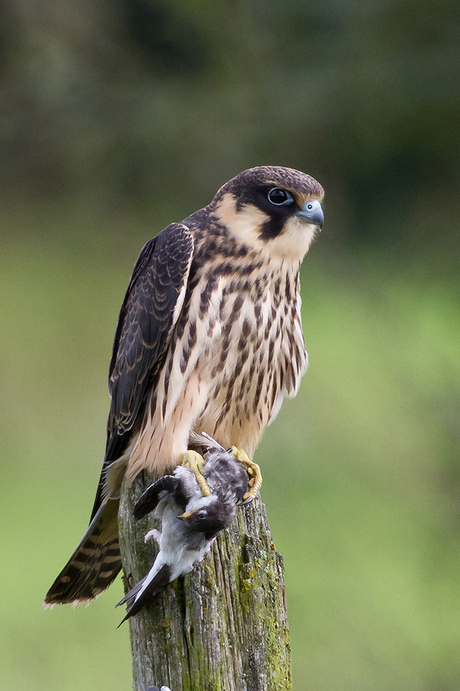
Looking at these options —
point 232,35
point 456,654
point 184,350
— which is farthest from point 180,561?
point 232,35

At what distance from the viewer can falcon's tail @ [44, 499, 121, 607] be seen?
189cm

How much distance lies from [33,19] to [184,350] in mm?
6442

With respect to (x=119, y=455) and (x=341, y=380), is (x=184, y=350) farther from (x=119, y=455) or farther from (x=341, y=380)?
(x=341, y=380)

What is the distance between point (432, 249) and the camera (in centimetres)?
755

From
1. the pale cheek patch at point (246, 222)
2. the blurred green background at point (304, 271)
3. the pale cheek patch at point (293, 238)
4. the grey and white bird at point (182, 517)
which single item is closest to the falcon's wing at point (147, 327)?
the pale cheek patch at point (246, 222)

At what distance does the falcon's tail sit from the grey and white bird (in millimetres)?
400

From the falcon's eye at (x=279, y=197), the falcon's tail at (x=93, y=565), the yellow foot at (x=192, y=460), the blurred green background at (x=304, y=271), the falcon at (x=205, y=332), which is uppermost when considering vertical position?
the blurred green background at (x=304, y=271)

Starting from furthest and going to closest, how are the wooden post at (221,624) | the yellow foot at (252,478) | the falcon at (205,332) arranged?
the falcon at (205,332) < the yellow foot at (252,478) < the wooden post at (221,624)

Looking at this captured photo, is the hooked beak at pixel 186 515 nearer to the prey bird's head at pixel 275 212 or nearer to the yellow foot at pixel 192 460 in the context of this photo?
the yellow foot at pixel 192 460

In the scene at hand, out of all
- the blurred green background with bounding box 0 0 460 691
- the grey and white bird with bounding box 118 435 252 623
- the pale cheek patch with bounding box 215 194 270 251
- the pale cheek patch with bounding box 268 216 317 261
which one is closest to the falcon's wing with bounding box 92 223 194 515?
the pale cheek patch with bounding box 215 194 270 251

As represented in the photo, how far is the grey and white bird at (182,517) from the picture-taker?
4.73 ft

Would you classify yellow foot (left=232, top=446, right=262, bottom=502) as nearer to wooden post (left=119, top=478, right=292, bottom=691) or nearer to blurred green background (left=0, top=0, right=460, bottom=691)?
wooden post (left=119, top=478, right=292, bottom=691)

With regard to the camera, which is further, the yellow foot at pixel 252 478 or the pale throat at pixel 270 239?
the pale throat at pixel 270 239

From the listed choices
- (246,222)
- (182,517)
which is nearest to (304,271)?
(246,222)
